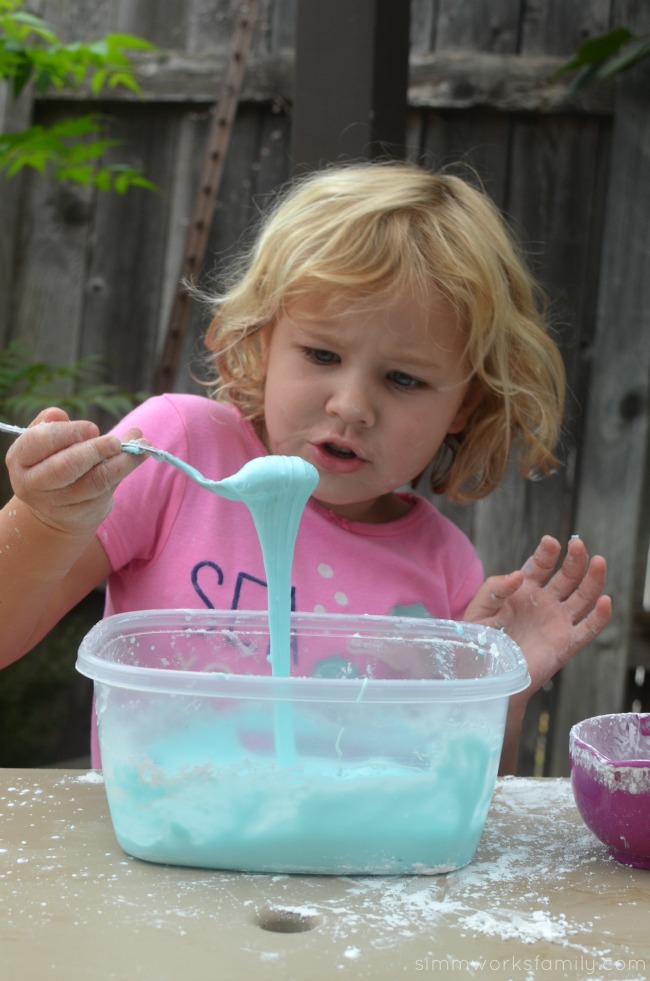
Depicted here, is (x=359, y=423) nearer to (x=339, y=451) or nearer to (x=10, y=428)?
(x=339, y=451)

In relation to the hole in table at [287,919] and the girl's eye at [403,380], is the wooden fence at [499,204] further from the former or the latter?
the hole in table at [287,919]

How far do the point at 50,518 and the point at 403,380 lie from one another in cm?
61

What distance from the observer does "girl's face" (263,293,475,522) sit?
1565 millimetres

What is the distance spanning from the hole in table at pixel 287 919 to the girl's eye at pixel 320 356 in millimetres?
862

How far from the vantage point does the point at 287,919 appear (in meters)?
0.92

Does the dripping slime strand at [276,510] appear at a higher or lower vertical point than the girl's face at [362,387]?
lower

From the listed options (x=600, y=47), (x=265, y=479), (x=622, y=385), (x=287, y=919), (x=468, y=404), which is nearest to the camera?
(x=287, y=919)

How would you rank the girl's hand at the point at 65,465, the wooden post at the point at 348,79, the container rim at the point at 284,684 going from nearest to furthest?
the container rim at the point at 284,684, the girl's hand at the point at 65,465, the wooden post at the point at 348,79

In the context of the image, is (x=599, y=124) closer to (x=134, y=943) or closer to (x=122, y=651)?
(x=122, y=651)

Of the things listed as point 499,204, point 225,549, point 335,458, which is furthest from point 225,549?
point 499,204

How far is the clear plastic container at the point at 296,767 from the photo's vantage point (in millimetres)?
1008

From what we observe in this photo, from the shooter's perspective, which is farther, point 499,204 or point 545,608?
point 499,204

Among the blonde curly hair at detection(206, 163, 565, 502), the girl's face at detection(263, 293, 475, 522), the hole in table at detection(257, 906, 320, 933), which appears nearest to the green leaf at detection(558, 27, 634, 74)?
the blonde curly hair at detection(206, 163, 565, 502)

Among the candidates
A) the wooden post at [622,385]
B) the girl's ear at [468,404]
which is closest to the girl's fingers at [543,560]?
the girl's ear at [468,404]
